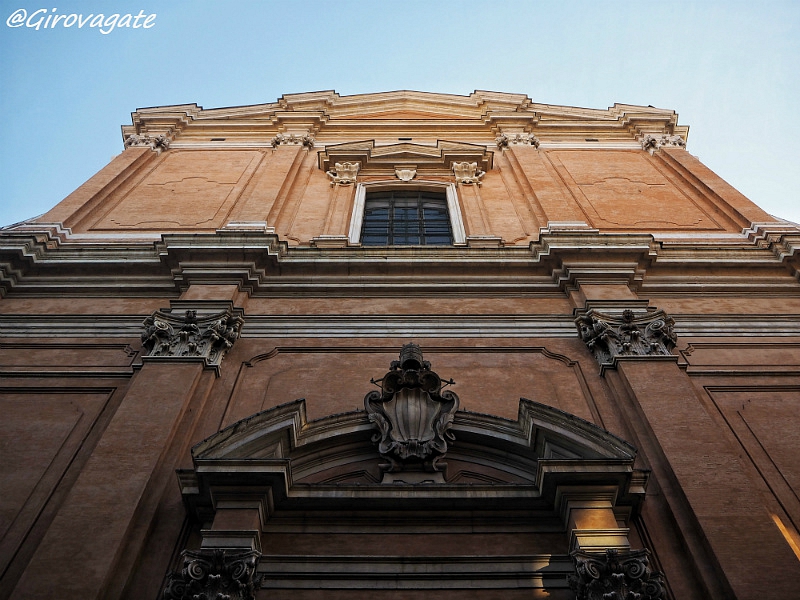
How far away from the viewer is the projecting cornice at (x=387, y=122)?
16.6 m

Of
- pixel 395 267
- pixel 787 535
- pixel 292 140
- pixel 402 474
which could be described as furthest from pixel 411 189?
pixel 787 535

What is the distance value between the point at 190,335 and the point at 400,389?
278cm

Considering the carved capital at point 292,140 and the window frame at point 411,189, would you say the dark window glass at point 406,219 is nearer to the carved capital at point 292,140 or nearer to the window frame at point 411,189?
the window frame at point 411,189

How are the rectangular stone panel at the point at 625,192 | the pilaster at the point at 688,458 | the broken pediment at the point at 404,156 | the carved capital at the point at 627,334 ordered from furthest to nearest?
1. the broken pediment at the point at 404,156
2. the rectangular stone panel at the point at 625,192
3. the carved capital at the point at 627,334
4. the pilaster at the point at 688,458

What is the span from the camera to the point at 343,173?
14508 mm

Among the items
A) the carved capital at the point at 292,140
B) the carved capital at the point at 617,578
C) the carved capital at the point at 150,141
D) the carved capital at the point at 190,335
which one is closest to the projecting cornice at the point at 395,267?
the carved capital at the point at 190,335

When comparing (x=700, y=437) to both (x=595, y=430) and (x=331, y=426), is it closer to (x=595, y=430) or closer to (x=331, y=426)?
(x=595, y=430)

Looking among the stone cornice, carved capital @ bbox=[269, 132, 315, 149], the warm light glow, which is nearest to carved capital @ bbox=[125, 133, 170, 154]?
carved capital @ bbox=[269, 132, 315, 149]

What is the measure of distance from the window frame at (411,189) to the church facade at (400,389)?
10 cm

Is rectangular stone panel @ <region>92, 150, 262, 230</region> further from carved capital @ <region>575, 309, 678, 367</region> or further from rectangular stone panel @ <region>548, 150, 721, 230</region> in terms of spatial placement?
carved capital @ <region>575, 309, 678, 367</region>

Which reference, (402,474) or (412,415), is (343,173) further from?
(402,474)

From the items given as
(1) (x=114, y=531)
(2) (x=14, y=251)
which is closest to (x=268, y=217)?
(2) (x=14, y=251)

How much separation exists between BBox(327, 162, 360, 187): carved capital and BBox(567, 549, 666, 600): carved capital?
9950 millimetres

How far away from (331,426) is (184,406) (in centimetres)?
157
